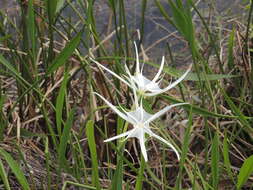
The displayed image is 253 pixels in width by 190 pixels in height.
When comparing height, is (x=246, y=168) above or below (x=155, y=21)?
below

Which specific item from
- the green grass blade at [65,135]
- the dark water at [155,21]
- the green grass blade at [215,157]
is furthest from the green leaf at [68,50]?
the dark water at [155,21]

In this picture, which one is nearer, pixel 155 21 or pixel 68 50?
pixel 68 50

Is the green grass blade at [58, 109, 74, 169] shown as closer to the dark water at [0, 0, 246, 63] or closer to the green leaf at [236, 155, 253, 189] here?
the green leaf at [236, 155, 253, 189]

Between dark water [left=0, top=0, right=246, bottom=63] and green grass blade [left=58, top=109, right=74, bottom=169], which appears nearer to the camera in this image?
green grass blade [left=58, top=109, right=74, bottom=169]

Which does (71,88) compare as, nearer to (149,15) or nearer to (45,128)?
(45,128)

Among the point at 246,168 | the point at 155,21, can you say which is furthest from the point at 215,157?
the point at 155,21

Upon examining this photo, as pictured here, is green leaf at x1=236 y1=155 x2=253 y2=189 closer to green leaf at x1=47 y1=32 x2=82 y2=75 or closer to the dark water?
green leaf at x1=47 y1=32 x2=82 y2=75

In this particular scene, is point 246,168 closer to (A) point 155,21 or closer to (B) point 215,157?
(B) point 215,157

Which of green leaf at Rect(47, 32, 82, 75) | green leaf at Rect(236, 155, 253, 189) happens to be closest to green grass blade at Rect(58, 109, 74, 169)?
green leaf at Rect(47, 32, 82, 75)

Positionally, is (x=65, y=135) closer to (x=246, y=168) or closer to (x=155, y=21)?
(x=246, y=168)

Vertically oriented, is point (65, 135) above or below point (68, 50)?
below

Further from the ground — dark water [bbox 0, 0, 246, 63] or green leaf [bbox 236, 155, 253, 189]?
dark water [bbox 0, 0, 246, 63]
